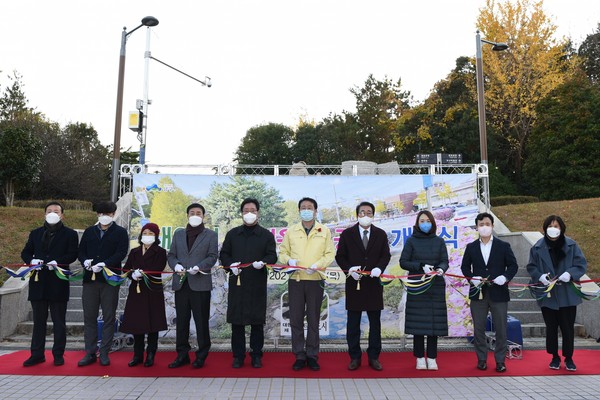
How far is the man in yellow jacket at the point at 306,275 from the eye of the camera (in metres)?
5.27

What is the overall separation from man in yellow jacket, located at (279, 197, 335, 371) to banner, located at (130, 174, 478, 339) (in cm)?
99

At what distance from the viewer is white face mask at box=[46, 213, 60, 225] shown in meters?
5.43

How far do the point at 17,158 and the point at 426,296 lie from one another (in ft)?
43.5

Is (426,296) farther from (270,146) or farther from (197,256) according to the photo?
(270,146)

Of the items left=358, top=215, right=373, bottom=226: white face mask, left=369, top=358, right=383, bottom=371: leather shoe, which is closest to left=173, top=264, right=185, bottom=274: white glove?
left=358, top=215, right=373, bottom=226: white face mask

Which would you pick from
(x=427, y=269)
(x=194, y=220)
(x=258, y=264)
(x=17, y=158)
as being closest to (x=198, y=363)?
(x=258, y=264)

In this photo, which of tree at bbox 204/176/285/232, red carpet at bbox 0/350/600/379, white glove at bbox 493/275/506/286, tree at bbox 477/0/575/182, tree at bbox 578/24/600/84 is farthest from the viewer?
tree at bbox 578/24/600/84

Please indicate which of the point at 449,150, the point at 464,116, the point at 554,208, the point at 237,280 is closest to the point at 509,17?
the point at 464,116

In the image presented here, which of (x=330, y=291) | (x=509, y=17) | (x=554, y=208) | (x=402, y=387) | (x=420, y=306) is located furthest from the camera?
(x=509, y=17)

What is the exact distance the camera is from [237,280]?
536cm

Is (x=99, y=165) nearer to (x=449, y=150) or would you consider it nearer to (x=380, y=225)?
(x=449, y=150)

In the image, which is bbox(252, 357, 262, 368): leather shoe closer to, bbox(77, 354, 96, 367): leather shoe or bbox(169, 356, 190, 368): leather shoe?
bbox(169, 356, 190, 368): leather shoe

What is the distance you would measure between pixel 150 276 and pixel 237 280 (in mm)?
984

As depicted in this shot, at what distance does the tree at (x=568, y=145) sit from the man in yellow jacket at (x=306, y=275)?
15.7 meters
